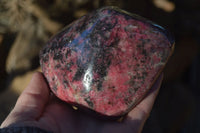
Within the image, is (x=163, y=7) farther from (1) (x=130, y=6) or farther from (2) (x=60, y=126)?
(2) (x=60, y=126)

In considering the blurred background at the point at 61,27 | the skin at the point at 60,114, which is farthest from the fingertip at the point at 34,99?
the blurred background at the point at 61,27

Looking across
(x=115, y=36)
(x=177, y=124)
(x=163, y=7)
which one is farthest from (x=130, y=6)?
(x=177, y=124)

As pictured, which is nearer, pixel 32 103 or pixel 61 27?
pixel 32 103

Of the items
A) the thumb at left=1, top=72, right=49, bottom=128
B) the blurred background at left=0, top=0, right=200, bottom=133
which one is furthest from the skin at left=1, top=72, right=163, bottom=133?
the blurred background at left=0, top=0, right=200, bottom=133

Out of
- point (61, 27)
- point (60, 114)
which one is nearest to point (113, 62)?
point (60, 114)

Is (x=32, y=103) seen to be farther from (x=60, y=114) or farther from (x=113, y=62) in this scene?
(x=113, y=62)

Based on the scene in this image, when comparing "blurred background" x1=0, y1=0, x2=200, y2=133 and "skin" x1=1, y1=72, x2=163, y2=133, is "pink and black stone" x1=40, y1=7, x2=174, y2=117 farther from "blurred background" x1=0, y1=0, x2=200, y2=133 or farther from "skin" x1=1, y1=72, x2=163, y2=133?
"blurred background" x1=0, y1=0, x2=200, y2=133

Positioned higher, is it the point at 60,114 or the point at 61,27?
the point at 61,27
